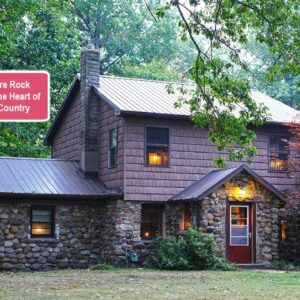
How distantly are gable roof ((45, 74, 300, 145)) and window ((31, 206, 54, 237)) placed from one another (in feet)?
12.9

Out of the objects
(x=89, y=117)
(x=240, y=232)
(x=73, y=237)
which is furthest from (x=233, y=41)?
(x=89, y=117)

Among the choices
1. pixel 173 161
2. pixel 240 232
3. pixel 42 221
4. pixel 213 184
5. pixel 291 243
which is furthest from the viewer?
pixel 291 243

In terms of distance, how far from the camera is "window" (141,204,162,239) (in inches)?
844

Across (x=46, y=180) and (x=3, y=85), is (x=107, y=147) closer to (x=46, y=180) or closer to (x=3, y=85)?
(x=46, y=180)

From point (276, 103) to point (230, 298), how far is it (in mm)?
15933

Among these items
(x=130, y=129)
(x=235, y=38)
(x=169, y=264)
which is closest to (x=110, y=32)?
(x=130, y=129)

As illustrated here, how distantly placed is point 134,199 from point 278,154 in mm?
5781

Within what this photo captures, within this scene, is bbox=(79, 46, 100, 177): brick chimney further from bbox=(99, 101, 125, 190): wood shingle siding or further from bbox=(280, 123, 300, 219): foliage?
bbox=(280, 123, 300, 219): foliage

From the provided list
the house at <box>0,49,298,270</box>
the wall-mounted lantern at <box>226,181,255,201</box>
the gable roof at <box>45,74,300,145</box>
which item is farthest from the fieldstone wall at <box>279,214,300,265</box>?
the gable roof at <box>45,74,300,145</box>

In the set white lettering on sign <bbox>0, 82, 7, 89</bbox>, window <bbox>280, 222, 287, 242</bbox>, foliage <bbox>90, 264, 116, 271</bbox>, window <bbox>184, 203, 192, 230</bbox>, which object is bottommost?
foliage <bbox>90, 264, 116, 271</bbox>

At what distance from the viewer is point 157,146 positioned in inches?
838

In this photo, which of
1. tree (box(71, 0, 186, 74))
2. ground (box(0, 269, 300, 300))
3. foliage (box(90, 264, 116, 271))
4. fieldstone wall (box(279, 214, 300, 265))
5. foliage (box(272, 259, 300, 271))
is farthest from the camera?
tree (box(71, 0, 186, 74))

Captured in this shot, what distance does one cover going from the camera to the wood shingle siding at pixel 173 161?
68.1ft

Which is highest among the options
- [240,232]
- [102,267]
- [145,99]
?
[145,99]
